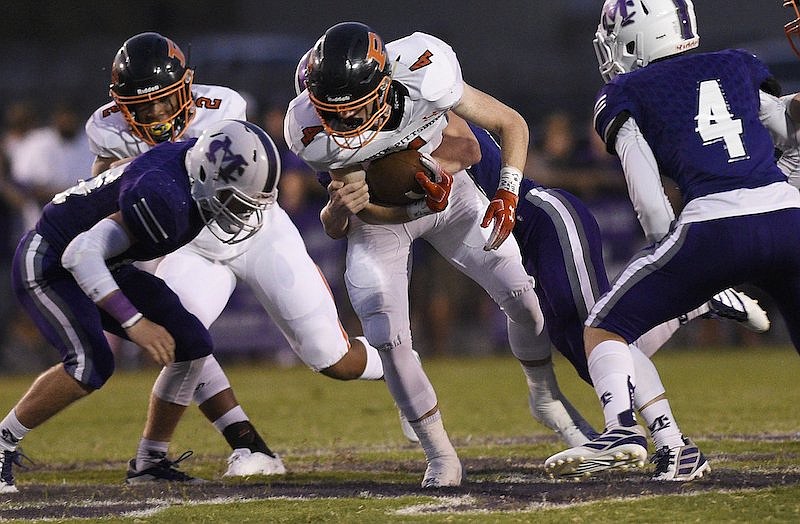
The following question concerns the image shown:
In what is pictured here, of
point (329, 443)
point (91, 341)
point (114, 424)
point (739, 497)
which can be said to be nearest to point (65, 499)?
point (91, 341)

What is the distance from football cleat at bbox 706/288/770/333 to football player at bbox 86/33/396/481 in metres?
1.27

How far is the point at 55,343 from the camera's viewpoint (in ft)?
12.9

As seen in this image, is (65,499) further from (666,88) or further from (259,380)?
(259,380)

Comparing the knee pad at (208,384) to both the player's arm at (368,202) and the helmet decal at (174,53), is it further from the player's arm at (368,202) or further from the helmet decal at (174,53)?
the helmet decal at (174,53)

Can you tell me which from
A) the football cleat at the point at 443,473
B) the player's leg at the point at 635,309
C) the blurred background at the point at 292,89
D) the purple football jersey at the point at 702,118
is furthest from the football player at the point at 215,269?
the blurred background at the point at 292,89

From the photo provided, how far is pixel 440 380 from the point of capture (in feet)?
25.0

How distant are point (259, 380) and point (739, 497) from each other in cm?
520

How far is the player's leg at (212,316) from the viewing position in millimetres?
4297

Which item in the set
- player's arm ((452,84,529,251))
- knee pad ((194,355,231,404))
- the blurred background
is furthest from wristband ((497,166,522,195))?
the blurred background

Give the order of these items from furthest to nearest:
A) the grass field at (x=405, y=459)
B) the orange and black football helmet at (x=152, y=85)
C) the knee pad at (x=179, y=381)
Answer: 1. the orange and black football helmet at (x=152, y=85)
2. the knee pad at (x=179, y=381)
3. the grass field at (x=405, y=459)

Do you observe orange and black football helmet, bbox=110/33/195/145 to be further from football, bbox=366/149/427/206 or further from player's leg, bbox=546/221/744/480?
player's leg, bbox=546/221/744/480

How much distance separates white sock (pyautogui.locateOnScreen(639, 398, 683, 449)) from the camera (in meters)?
3.38

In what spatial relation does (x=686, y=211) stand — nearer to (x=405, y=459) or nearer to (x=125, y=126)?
(x=405, y=459)

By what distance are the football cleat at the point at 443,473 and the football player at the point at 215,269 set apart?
0.73 metres
